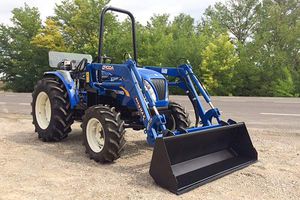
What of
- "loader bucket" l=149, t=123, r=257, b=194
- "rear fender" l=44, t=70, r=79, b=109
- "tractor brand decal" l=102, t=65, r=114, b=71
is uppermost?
"tractor brand decal" l=102, t=65, r=114, b=71

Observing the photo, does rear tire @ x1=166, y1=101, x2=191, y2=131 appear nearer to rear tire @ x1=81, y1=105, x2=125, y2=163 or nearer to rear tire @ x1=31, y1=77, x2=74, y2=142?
rear tire @ x1=81, y1=105, x2=125, y2=163

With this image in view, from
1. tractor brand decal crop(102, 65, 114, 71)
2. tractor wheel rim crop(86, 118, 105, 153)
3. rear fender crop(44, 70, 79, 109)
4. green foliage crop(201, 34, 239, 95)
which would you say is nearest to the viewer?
tractor wheel rim crop(86, 118, 105, 153)

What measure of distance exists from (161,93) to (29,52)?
35276 mm

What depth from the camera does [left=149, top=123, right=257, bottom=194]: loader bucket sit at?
4422 mm

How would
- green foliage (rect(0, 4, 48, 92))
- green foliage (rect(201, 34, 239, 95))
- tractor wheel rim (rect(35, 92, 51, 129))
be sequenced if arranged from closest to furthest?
tractor wheel rim (rect(35, 92, 51, 129)), green foliage (rect(201, 34, 239, 95)), green foliage (rect(0, 4, 48, 92))

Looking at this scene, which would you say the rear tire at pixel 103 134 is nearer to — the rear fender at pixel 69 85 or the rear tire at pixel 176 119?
the rear fender at pixel 69 85

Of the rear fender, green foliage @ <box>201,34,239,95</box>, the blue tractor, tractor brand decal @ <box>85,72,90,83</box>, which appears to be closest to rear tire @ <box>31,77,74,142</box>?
the blue tractor

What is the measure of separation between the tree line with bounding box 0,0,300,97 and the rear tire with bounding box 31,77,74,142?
17.2m

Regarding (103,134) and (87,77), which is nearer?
(103,134)

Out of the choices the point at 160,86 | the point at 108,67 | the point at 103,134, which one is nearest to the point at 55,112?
the point at 108,67

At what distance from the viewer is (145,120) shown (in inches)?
204

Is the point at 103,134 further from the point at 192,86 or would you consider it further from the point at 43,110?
the point at 43,110

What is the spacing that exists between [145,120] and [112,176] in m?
0.91

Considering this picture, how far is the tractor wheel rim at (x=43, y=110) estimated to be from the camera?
24.7ft
